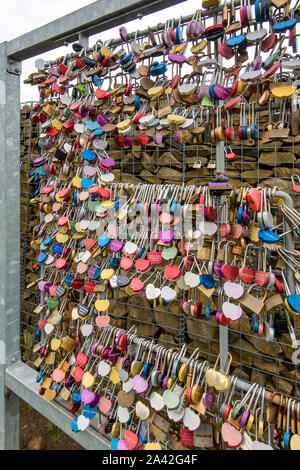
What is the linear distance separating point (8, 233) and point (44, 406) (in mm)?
831

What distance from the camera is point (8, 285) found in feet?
4.78

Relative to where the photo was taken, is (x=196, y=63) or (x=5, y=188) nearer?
(x=196, y=63)

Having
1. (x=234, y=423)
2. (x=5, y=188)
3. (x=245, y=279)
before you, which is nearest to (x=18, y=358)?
(x=5, y=188)

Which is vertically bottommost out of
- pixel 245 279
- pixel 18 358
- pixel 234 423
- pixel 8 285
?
pixel 18 358

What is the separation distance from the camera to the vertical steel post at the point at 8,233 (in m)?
1.45

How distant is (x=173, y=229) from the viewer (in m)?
0.88

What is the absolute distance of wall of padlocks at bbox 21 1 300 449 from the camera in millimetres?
730

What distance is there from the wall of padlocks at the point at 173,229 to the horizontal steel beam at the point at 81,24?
0.29 feet

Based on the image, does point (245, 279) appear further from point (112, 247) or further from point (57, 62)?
point (57, 62)

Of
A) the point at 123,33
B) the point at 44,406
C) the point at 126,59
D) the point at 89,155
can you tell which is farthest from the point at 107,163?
the point at 44,406

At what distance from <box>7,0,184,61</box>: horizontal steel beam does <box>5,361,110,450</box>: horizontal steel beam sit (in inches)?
61.2

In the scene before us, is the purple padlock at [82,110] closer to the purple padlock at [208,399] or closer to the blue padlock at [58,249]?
the blue padlock at [58,249]

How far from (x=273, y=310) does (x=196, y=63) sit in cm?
71

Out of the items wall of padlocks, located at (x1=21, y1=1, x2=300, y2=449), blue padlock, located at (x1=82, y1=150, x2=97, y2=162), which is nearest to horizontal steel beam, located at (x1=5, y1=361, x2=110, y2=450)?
wall of padlocks, located at (x1=21, y1=1, x2=300, y2=449)
